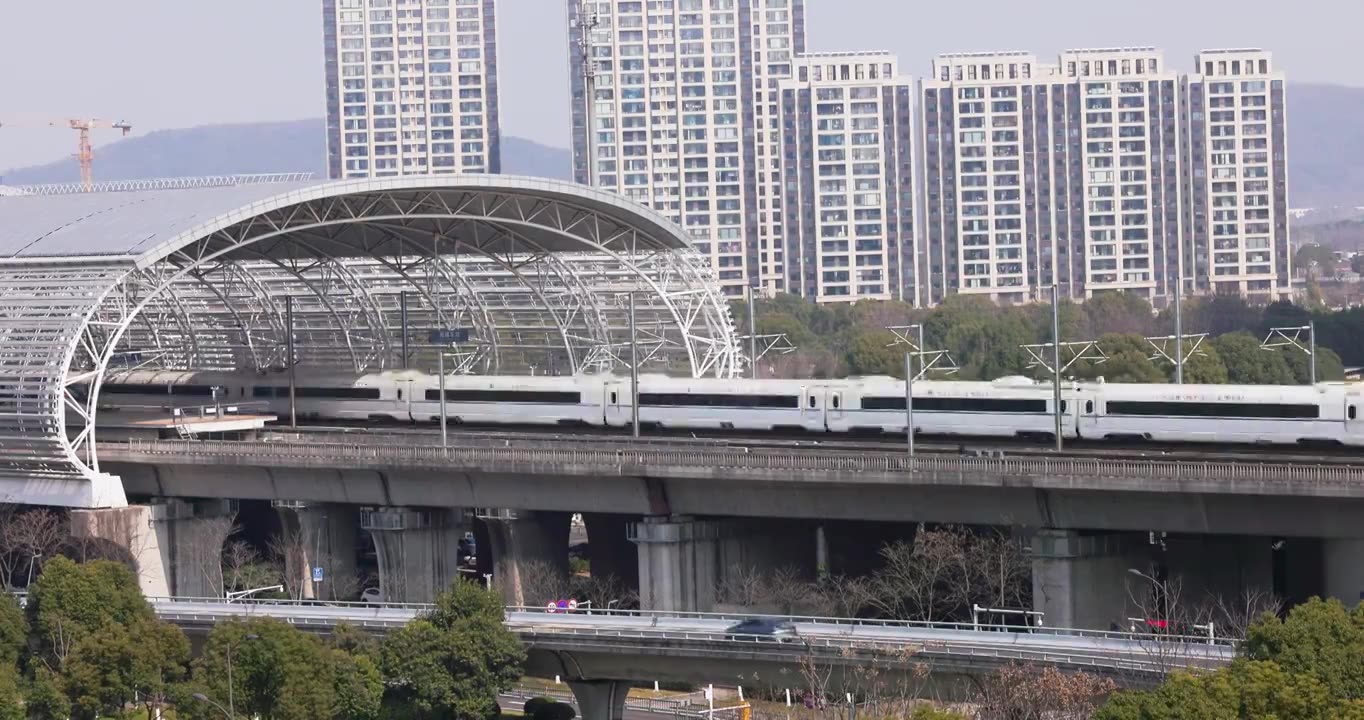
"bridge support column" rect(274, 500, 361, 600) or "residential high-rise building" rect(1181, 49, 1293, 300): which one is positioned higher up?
"residential high-rise building" rect(1181, 49, 1293, 300)

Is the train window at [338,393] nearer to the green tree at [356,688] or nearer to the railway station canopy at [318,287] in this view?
the railway station canopy at [318,287]

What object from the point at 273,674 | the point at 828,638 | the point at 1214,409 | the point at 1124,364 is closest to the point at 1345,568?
the point at 1214,409

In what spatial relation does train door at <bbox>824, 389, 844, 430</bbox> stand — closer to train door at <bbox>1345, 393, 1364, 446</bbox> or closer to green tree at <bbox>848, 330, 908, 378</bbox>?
train door at <bbox>1345, 393, 1364, 446</bbox>

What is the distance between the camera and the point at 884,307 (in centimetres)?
14738

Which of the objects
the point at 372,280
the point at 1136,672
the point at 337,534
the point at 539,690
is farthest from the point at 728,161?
the point at 1136,672

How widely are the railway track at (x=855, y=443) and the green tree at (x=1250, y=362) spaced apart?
33930 mm

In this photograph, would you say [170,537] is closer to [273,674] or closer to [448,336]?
[448,336]

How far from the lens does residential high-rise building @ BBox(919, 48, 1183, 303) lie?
162125 mm

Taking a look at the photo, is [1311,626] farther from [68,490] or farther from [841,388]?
[68,490]

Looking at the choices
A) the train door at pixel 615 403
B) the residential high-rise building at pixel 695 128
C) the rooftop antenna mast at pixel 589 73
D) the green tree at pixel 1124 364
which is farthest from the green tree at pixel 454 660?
the residential high-rise building at pixel 695 128

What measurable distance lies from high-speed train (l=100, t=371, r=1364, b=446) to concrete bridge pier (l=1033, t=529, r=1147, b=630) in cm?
546

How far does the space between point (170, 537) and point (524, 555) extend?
11.3 metres

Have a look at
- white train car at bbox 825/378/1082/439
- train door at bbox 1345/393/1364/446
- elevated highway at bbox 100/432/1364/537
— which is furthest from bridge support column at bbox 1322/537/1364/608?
white train car at bbox 825/378/1082/439

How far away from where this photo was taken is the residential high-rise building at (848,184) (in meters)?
167
